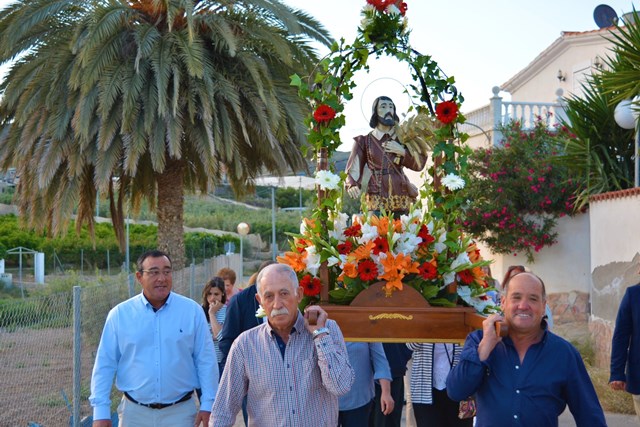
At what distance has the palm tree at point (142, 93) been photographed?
14.1 metres

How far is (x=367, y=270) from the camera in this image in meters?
5.12

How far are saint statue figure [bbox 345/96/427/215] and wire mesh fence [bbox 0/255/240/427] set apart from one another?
277 centimetres

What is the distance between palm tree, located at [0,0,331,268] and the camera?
46.4ft

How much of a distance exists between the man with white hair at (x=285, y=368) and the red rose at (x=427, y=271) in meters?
1.25

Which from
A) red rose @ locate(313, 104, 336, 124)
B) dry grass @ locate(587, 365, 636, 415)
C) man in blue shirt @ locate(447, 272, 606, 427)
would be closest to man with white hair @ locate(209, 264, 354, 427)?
man in blue shirt @ locate(447, 272, 606, 427)

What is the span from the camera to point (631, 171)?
1348 centimetres

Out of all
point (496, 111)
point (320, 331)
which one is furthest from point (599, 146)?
point (320, 331)

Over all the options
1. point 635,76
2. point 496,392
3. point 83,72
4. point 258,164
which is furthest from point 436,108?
point 258,164

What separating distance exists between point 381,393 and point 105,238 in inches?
1543

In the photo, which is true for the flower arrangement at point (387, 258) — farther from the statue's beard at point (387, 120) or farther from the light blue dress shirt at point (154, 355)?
the statue's beard at point (387, 120)

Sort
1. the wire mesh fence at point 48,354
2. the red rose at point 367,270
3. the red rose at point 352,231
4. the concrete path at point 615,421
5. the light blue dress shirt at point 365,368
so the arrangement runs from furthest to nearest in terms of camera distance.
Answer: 1. the concrete path at point 615,421
2. the wire mesh fence at point 48,354
3. the light blue dress shirt at point 365,368
4. the red rose at point 352,231
5. the red rose at point 367,270

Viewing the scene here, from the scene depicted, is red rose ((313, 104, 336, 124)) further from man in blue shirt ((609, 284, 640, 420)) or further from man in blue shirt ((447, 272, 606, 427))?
man in blue shirt ((609, 284, 640, 420))

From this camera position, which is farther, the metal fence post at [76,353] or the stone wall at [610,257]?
the stone wall at [610,257]

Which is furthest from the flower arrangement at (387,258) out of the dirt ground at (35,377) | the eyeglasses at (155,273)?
the dirt ground at (35,377)
